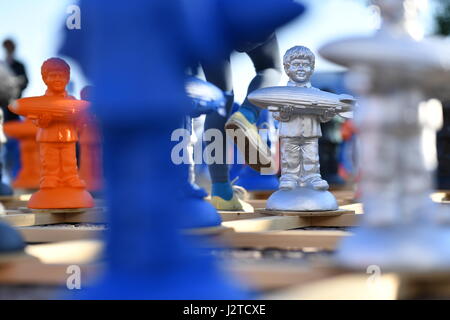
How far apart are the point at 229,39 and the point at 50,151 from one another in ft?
6.56

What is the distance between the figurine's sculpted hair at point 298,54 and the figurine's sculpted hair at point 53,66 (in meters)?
0.84

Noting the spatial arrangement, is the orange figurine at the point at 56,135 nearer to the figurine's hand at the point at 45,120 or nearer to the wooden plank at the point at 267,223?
the figurine's hand at the point at 45,120

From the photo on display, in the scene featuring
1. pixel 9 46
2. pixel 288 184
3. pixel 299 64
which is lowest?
pixel 288 184

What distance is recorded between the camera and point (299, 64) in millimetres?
2477

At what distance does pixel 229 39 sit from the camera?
0.96 metres

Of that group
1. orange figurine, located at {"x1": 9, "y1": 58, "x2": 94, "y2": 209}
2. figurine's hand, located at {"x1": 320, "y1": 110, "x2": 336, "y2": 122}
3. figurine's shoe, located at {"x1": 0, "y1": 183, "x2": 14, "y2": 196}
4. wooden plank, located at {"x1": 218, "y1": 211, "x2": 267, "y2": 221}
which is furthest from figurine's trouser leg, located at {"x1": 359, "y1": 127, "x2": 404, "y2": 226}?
figurine's shoe, located at {"x1": 0, "y1": 183, "x2": 14, "y2": 196}

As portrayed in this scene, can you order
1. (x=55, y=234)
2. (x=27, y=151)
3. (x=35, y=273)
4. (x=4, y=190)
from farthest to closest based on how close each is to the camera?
(x=27, y=151), (x=4, y=190), (x=55, y=234), (x=35, y=273)

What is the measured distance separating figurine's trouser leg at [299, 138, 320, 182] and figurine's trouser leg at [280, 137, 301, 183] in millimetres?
14

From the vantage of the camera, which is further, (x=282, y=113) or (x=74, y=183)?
(x=74, y=183)

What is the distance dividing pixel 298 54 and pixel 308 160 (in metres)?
0.38

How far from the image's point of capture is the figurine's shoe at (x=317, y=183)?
2.48m

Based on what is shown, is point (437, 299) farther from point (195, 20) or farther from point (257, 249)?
point (257, 249)

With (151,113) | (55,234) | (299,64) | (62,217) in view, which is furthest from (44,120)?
(151,113)

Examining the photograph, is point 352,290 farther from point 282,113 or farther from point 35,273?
point 282,113
